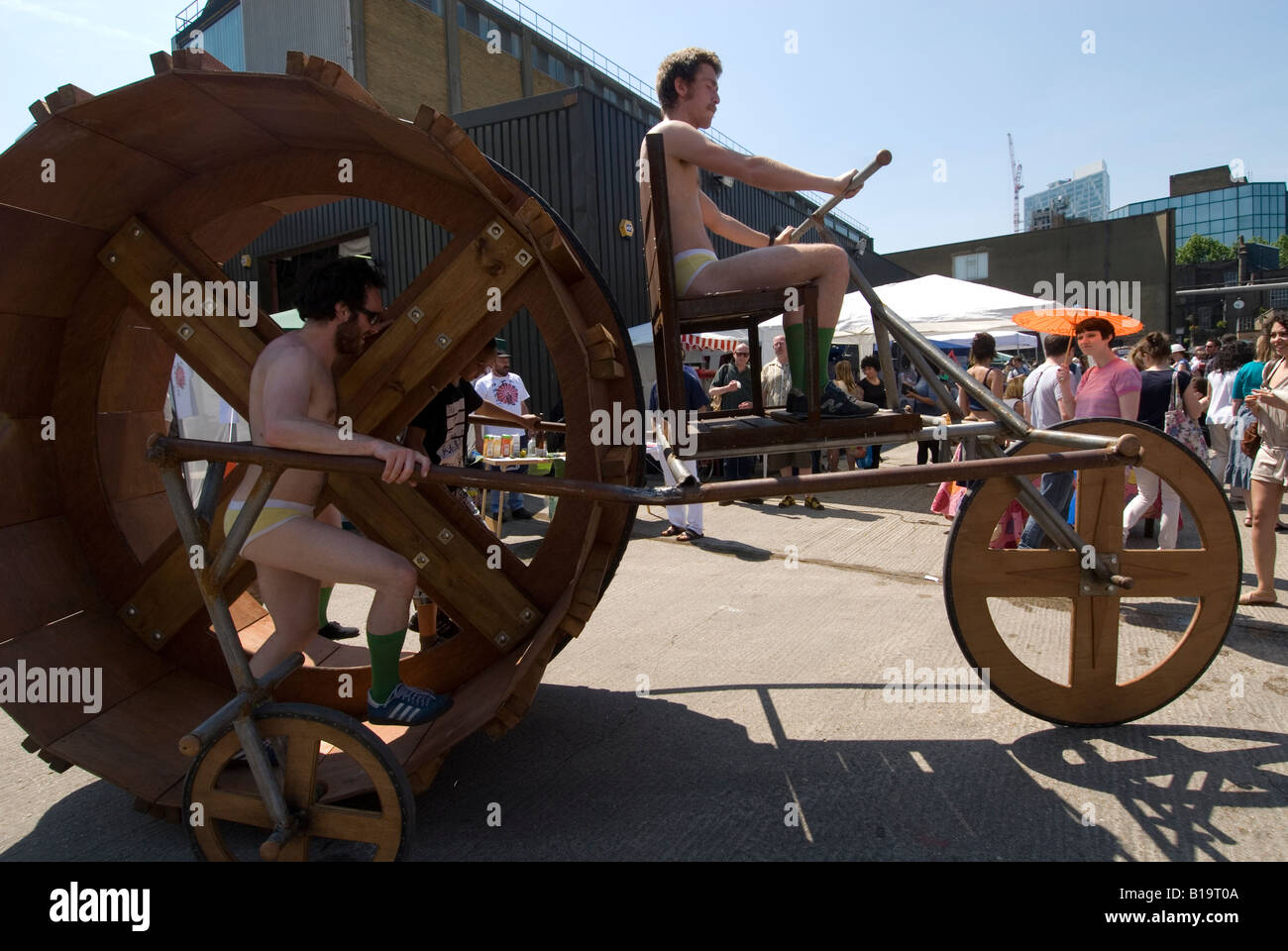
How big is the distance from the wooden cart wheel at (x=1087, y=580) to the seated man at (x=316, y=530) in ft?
7.09

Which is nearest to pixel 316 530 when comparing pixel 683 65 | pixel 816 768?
pixel 816 768

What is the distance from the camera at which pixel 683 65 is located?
10.2ft

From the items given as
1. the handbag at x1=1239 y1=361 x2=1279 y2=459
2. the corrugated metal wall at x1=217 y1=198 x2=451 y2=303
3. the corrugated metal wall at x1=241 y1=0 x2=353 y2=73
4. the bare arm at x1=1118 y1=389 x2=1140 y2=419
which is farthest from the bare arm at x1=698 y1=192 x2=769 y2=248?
the corrugated metal wall at x1=241 y1=0 x2=353 y2=73

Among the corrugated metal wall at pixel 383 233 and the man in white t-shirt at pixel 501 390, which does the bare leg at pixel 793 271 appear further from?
the corrugated metal wall at pixel 383 233

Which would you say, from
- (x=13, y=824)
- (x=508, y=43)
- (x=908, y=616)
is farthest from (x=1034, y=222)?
(x=13, y=824)

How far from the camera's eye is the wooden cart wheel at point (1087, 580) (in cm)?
312

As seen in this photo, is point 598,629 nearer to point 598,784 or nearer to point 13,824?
point 598,784

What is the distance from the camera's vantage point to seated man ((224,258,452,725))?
261cm

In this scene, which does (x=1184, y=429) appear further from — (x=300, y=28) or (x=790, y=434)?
(x=300, y=28)

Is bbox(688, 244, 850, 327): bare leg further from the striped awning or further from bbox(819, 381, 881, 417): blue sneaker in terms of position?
the striped awning

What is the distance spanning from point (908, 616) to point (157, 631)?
415cm

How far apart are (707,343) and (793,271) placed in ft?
33.3

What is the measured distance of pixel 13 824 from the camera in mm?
2840
